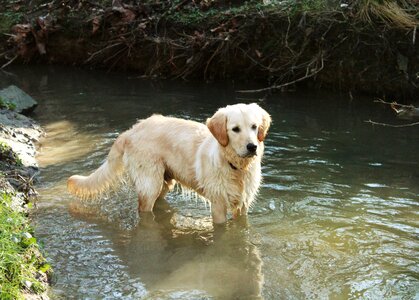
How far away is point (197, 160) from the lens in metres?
6.05

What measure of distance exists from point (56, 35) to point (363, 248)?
12.3 meters

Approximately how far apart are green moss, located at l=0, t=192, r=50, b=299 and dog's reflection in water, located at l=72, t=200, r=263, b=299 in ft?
3.10

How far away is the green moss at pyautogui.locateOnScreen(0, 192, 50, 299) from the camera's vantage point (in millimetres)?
4074

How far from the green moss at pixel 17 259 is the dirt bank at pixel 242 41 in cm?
651

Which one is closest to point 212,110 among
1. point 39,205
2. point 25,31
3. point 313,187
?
point 313,187

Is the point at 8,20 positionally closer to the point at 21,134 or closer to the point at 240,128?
the point at 21,134

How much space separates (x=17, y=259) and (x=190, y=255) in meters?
1.84

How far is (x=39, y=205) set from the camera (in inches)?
268

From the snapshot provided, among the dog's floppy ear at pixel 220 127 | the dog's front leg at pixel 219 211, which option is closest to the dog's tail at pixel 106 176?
the dog's front leg at pixel 219 211

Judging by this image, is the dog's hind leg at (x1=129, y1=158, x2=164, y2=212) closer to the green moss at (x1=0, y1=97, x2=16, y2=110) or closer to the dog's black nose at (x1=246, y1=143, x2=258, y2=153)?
the dog's black nose at (x1=246, y1=143, x2=258, y2=153)

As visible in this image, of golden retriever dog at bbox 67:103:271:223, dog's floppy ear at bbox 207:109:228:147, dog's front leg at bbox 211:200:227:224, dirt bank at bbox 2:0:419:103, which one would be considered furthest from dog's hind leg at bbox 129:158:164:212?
dirt bank at bbox 2:0:419:103

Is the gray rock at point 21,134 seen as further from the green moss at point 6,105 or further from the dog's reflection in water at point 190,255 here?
the dog's reflection in water at point 190,255

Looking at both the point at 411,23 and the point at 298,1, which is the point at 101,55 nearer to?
the point at 298,1

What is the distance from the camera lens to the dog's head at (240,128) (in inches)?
214
